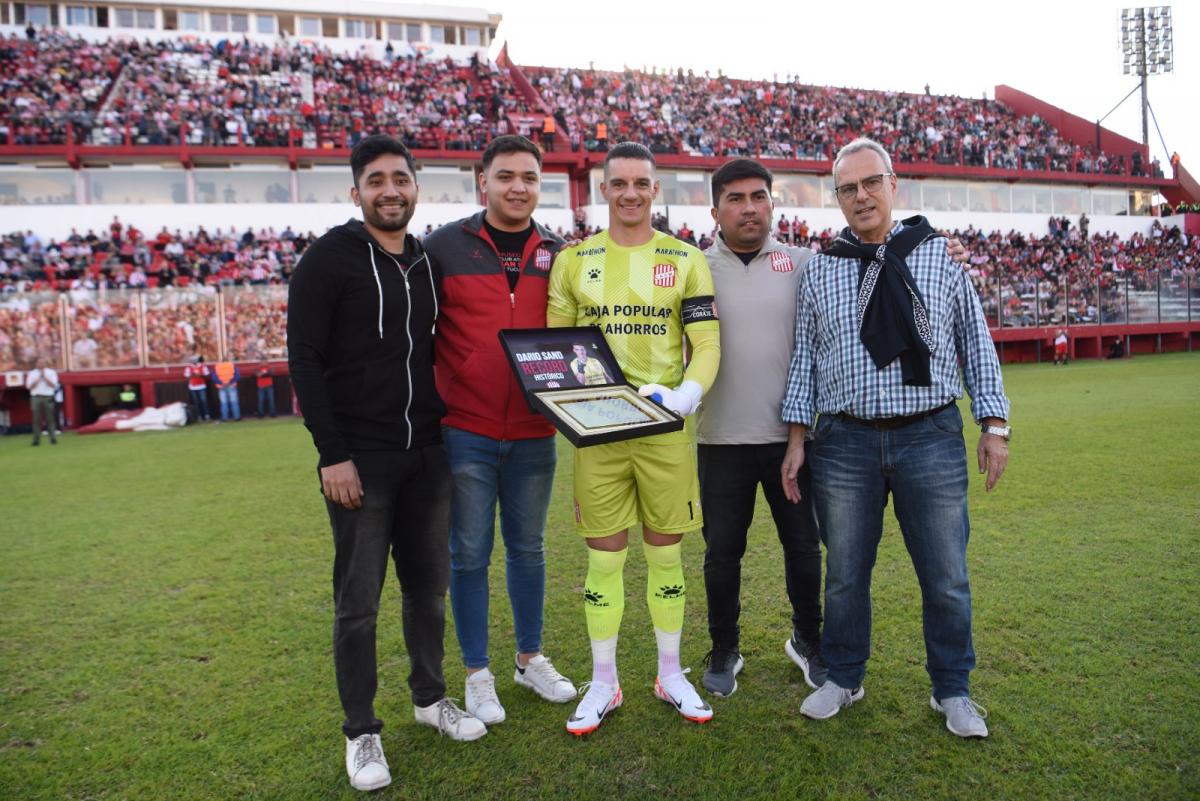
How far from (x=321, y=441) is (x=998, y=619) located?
3.48 m

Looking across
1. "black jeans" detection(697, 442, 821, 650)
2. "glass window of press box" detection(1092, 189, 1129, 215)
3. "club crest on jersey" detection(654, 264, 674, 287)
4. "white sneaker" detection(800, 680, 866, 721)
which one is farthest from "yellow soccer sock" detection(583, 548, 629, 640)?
"glass window of press box" detection(1092, 189, 1129, 215)

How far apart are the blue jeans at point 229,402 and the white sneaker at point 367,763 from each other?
17.7m

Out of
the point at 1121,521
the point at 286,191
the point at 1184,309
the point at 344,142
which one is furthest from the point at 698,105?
the point at 1121,521

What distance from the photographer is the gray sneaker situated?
2.99 metres

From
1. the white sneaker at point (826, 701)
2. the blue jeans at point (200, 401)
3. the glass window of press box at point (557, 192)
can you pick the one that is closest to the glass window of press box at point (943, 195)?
the glass window of press box at point (557, 192)

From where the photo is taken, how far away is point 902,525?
321cm

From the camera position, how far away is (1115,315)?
2714 cm

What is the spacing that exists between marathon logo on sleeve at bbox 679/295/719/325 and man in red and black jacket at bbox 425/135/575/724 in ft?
2.11

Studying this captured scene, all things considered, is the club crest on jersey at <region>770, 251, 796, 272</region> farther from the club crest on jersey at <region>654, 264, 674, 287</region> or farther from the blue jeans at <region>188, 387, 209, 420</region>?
the blue jeans at <region>188, 387, 209, 420</region>

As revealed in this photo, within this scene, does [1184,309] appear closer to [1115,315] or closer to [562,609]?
[1115,315]

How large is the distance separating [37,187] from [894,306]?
32.1 meters

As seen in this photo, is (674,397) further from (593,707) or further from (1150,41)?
(1150,41)

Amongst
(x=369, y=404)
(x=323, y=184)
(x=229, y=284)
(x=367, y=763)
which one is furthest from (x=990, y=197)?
(x=367, y=763)

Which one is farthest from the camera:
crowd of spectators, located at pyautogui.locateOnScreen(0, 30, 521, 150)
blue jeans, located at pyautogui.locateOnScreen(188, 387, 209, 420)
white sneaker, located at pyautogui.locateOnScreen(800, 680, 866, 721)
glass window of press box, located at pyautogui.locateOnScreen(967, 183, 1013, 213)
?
glass window of press box, located at pyautogui.locateOnScreen(967, 183, 1013, 213)
